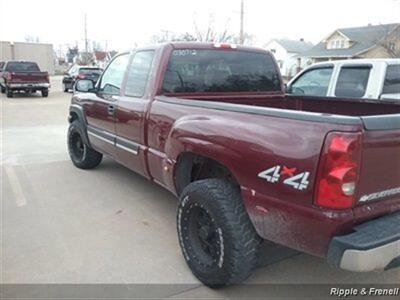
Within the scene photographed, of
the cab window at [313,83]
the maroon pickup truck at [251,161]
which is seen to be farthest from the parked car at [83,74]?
the maroon pickup truck at [251,161]

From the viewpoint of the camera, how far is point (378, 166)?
2.45 m

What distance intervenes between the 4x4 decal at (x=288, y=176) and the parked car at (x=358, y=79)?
4.49 m

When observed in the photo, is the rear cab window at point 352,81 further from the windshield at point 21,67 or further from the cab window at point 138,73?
the windshield at point 21,67

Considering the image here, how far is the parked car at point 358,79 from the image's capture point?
6605 millimetres

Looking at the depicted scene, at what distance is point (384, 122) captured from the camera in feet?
7.94

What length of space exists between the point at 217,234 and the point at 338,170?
3.51ft

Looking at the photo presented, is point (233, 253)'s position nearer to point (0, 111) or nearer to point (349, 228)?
point (349, 228)

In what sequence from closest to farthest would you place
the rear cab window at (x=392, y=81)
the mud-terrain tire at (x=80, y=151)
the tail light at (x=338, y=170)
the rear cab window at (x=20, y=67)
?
the tail light at (x=338, y=170) < the mud-terrain tire at (x=80, y=151) < the rear cab window at (x=392, y=81) < the rear cab window at (x=20, y=67)

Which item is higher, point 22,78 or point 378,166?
point 378,166

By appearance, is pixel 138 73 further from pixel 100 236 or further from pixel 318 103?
pixel 318 103

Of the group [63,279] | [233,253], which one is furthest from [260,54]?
[63,279]

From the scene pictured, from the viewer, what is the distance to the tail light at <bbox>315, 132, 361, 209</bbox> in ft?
A: 7.54

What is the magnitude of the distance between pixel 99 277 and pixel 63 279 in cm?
28

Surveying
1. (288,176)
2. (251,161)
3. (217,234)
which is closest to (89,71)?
(217,234)
